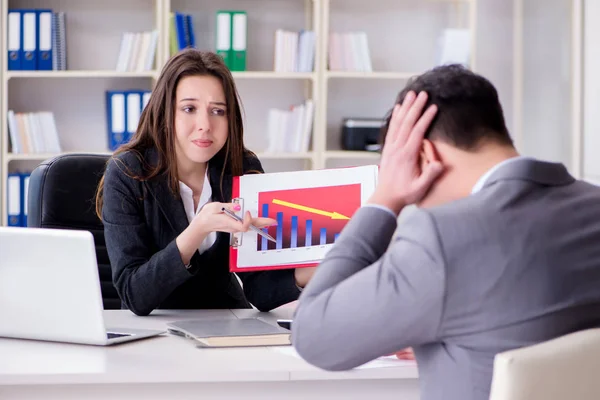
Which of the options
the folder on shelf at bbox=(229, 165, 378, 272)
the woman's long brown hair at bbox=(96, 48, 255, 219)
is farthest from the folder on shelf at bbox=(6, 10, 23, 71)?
the folder on shelf at bbox=(229, 165, 378, 272)

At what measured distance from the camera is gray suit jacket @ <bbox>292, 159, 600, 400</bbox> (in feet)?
3.44

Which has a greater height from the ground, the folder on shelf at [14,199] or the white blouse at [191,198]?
the white blouse at [191,198]

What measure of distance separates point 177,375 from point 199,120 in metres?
0.83

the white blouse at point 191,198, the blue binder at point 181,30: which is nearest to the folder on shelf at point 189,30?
the blue binder at point 181,30

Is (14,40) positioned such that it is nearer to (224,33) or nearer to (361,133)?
(224,33)

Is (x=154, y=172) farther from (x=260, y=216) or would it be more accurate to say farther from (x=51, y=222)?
(x=51, y=222)

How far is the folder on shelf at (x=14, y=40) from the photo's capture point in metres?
4.16

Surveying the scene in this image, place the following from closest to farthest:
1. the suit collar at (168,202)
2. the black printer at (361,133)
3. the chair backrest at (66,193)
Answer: the suit collar at (168,202)
the chair backrest at (66,193)
the black printer at (361,133)

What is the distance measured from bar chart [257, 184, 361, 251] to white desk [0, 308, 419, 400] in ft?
1.18

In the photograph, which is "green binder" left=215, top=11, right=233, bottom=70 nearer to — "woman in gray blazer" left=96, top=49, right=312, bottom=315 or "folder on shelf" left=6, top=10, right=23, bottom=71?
"folder on shelf" left=6, top=10, right=23, bottom=71

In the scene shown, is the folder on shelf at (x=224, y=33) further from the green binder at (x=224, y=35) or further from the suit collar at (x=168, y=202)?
the suit collar at (x=168, y=202)

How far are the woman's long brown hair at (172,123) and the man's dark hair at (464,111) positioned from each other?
1115 millimetres

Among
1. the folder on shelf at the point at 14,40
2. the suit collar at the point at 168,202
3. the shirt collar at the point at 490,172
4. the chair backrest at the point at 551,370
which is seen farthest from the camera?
the folder on shelf at the point at 14,40

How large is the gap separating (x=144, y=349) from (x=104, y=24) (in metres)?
3.08
